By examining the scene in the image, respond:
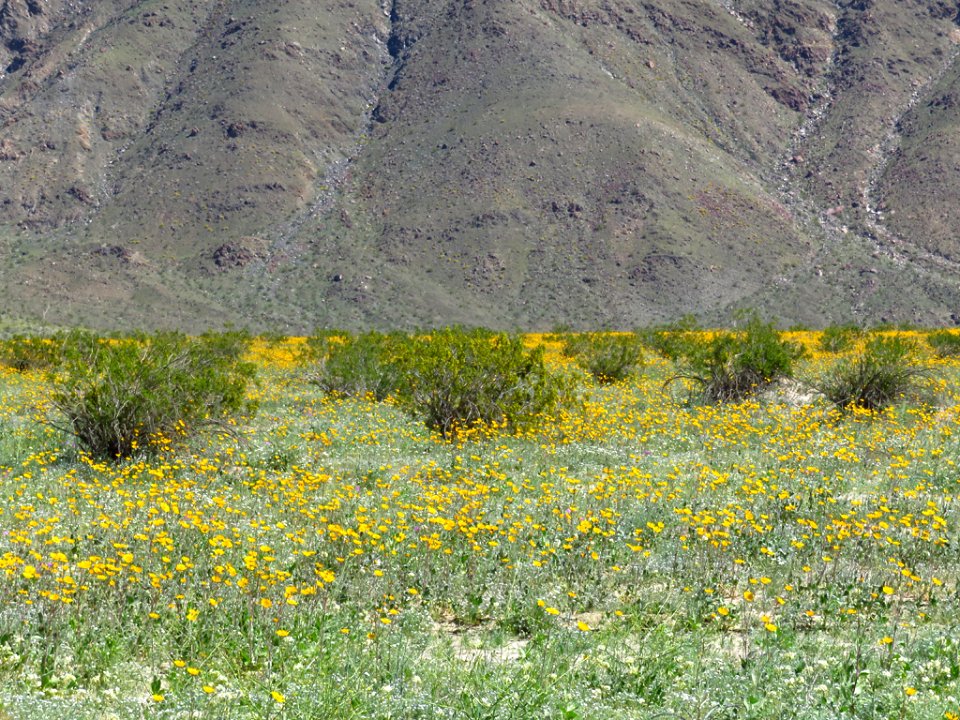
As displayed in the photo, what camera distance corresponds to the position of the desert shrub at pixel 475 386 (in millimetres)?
12219

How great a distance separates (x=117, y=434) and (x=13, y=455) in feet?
4.33

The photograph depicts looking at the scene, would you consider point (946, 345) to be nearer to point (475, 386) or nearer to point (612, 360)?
point (612, 360)

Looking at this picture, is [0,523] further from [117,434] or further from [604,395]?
[604,395]

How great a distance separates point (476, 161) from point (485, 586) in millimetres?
74891

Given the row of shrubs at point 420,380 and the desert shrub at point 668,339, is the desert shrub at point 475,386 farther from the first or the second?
the desert shrub at point 668,339

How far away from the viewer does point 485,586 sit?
5.48m

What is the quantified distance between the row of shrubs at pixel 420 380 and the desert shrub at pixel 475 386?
2 centimetres

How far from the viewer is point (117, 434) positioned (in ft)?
32.9

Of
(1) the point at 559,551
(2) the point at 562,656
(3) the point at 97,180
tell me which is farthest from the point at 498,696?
(3) the point at 97,180

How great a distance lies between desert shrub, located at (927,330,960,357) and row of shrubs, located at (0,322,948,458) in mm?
11948

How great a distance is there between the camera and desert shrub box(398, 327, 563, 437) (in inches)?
481

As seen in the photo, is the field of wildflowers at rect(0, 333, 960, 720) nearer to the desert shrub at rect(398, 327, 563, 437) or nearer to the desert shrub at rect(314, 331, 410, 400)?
the desert shrub at rect(398, 327, 563, 437)

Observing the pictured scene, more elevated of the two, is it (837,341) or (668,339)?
(837,341)

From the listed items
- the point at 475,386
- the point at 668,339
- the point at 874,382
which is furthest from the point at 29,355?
the point at 874,382
